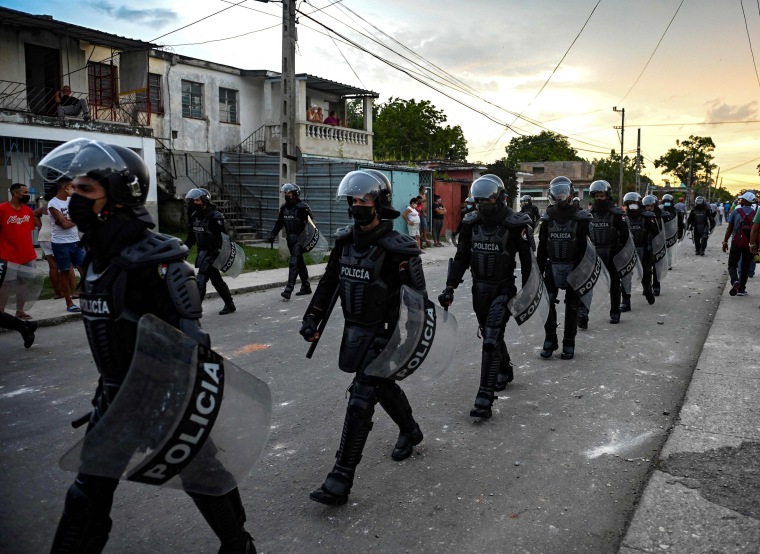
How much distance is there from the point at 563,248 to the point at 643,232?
4361 mm

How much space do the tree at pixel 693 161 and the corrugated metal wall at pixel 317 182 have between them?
95746 millimetres

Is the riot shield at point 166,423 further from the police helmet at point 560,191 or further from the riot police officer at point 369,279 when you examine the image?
A: the police helmet at point 560,191

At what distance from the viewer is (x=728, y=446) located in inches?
169

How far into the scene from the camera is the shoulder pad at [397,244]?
3.87m

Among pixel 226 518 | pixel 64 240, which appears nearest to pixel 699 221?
pixel 64 240

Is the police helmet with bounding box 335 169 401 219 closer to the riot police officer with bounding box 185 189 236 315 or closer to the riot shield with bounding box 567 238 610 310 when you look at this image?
the riot shield with bounding box 567 238 610 310

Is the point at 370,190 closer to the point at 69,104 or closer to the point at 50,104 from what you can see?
the point at 69,104

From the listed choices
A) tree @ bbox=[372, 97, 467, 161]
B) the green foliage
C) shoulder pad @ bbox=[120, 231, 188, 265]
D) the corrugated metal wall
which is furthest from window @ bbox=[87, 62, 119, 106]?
the green foliage

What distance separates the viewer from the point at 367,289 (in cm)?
388

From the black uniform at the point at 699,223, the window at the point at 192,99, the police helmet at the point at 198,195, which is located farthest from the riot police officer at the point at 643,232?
the window at the point at 192,99

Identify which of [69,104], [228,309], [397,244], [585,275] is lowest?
[228,309]

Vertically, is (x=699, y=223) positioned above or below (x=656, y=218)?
below

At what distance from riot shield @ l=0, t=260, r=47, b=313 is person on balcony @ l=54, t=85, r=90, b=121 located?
11.8m

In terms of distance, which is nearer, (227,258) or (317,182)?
(227,258)
